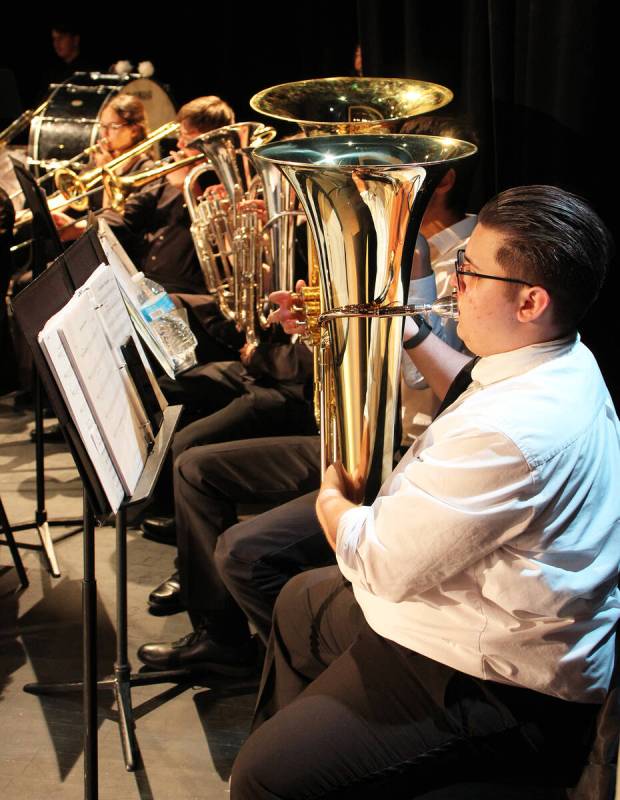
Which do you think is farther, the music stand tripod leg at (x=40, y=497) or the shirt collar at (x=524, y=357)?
the music stand tripod leg at (x=40, y=497)

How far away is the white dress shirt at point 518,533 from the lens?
1166 millimetres

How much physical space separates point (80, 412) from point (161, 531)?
1.62m

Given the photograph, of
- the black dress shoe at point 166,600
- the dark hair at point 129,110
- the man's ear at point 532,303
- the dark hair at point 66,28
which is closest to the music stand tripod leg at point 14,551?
the black dress shoe at point 166,600

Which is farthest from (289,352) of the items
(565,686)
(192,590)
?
(565,686)

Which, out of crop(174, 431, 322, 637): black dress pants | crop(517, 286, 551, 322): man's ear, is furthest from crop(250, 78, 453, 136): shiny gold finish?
crop(517, 286, 551, 322): man's ear

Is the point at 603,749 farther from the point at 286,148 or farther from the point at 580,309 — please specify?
the point at 286,148

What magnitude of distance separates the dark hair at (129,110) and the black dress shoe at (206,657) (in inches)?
110

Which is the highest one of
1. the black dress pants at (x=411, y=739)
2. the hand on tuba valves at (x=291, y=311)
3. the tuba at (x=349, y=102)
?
the tuba at (x=349, y=102)

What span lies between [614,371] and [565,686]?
3.38ft

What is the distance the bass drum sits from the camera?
476 cm

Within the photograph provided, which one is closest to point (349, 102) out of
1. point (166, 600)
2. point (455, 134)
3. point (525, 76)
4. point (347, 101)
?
point (347, 101)

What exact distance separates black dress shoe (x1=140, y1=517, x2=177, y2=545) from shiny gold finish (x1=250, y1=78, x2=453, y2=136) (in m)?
1.42

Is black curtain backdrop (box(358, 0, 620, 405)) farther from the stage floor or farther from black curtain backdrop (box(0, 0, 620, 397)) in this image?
the stage floor

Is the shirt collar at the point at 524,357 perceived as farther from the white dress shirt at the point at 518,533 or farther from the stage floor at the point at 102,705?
the stage floor at the point at 102,705
